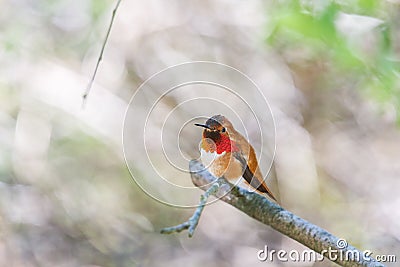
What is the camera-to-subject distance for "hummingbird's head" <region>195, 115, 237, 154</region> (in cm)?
44

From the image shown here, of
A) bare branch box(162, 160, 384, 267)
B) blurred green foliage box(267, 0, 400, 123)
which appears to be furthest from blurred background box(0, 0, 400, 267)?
bare branch box(162, 160, 384, 267)

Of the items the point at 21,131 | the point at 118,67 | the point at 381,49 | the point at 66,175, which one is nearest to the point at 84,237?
the point at 66,175

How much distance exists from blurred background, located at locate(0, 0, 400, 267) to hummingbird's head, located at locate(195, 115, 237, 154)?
930 millimetres

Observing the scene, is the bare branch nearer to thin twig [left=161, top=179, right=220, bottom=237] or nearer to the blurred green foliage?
thin twig [left=161, top=179, right=220, bottom=237]

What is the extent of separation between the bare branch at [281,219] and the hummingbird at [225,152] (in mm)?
17

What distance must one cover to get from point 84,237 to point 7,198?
0.77ft

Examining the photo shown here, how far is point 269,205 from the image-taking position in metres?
0.49

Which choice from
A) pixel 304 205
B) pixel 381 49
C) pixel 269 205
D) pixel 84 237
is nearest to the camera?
pixel 269 205

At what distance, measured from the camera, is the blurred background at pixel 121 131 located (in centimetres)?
147

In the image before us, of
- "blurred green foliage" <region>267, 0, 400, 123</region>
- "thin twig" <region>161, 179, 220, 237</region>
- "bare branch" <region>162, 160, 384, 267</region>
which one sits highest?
"blurred green foliage" <region>267, 0, 400, 123</region>

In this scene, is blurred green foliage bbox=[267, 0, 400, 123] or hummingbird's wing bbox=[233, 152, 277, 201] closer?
hummingbird's wing bbox=[233, 152, 277, 201]

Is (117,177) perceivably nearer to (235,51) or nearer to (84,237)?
(84,237)

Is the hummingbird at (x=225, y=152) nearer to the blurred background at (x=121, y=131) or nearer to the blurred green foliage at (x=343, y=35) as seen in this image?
the blurred green foliage at (x=343, y=35)

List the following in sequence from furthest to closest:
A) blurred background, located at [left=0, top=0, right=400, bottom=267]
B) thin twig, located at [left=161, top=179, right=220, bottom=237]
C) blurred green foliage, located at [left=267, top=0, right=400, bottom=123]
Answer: blurred background, located at [left=0, top=0, right=400, bottom=267] < blurred green foliage, located at [left=267, top=0, right=400, bottom=123] < thin twig, located at [left=161, top=179, right=220, bottom=237]
